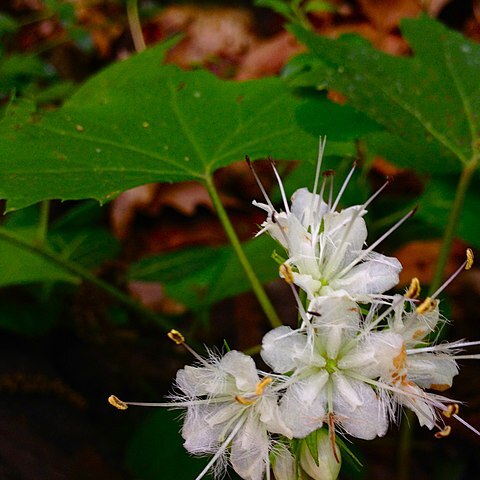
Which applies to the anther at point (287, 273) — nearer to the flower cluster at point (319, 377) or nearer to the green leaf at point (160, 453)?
the flower cluster at point (319, 377)

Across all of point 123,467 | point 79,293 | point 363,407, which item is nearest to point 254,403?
point 363,407

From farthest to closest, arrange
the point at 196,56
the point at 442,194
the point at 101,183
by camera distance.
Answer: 1. the point at 196,56
2. the point at 442,194
3. the point at 101,183

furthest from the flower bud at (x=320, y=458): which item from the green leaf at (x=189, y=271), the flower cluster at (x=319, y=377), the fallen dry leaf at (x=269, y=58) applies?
the fallen dry leaf at (x=269, y=58)

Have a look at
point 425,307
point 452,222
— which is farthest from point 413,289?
point 452,222

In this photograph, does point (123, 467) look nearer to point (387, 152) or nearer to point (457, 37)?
point (387, 152)

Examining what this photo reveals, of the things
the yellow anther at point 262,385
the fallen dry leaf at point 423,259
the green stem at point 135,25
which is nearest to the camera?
the yellow anther at point 262,385

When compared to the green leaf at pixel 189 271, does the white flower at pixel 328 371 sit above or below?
above

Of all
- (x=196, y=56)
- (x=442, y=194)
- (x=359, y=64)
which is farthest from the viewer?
(x=196, y=56)
